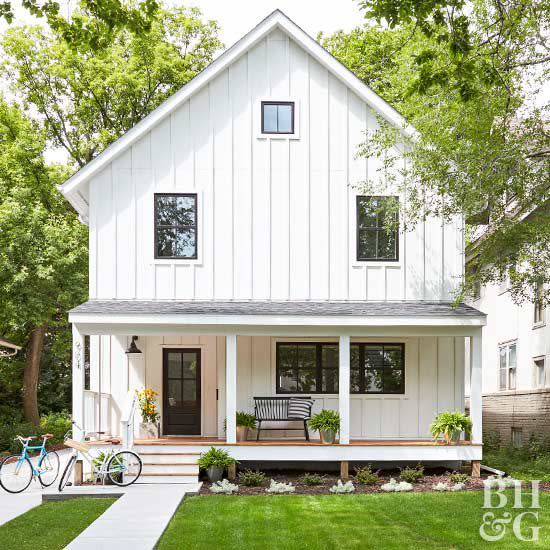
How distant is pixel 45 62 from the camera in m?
28.7

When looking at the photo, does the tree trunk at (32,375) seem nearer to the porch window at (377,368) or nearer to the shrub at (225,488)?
the porch window at (377,368)

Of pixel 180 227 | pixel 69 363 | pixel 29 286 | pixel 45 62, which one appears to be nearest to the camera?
pixel 180 227

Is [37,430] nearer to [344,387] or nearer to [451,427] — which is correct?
[344,387]

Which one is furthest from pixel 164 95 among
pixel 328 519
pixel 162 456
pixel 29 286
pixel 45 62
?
pixel 328 519

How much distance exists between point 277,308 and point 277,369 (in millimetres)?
2005

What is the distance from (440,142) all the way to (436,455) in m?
5.86

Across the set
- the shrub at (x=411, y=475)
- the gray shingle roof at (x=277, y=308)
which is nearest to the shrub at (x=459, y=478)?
the shrub at (x=411, y=475)

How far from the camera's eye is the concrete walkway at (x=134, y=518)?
10.1 meters

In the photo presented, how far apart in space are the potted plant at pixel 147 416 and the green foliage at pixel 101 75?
1279cm

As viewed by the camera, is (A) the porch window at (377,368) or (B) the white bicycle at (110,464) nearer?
(B) the white bicycle at (110,464)

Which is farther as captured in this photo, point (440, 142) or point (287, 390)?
point (287, 390)

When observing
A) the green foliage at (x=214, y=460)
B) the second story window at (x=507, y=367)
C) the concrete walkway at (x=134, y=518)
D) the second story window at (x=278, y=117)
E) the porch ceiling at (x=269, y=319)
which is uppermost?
the second story window at (x=278, y=117)

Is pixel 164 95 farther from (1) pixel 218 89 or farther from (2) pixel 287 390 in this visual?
(2) pixel 287 390

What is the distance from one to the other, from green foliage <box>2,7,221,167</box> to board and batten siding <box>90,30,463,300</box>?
11018 millimetres
